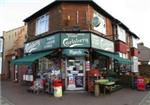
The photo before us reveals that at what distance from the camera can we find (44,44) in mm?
18328

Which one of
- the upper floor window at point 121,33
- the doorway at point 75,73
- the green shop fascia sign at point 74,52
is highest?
the upper floor window at point 121,33

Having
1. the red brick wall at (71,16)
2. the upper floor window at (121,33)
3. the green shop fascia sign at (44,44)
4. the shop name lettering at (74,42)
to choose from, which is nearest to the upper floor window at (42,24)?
the green shop fascia sign at (44,44)

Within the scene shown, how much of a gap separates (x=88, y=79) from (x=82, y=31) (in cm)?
353

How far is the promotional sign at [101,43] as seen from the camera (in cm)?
1705

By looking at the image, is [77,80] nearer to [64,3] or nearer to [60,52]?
[60,52]

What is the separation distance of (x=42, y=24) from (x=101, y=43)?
537 cm

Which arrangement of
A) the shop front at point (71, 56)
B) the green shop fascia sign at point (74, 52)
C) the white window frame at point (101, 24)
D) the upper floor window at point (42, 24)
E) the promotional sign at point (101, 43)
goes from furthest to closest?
the upper floor window at point (42, 24)
the white window frame at point (101, 24)
the promotional sign at point (101, 43)
the shop front at point (71, 56)
the green shop fascia sign at point (74, 52)

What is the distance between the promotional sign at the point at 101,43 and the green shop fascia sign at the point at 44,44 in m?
2.67

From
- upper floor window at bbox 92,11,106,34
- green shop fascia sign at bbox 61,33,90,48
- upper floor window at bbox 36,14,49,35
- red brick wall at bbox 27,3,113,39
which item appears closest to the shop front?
green shop fascia sign at bbox 61,33,90,48

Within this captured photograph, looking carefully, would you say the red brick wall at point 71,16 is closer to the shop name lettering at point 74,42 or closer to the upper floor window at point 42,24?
the shop name lettering at point 74,42

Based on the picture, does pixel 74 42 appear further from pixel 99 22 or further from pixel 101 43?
pixel 99 22

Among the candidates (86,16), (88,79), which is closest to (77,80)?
(88,79)

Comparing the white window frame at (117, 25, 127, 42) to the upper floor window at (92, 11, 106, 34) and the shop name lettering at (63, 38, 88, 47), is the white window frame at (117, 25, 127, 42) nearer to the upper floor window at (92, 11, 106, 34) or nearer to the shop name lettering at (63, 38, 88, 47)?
the upper floor window at (92, 11, 106, 34)

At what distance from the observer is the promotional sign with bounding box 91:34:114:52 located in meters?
17.0
